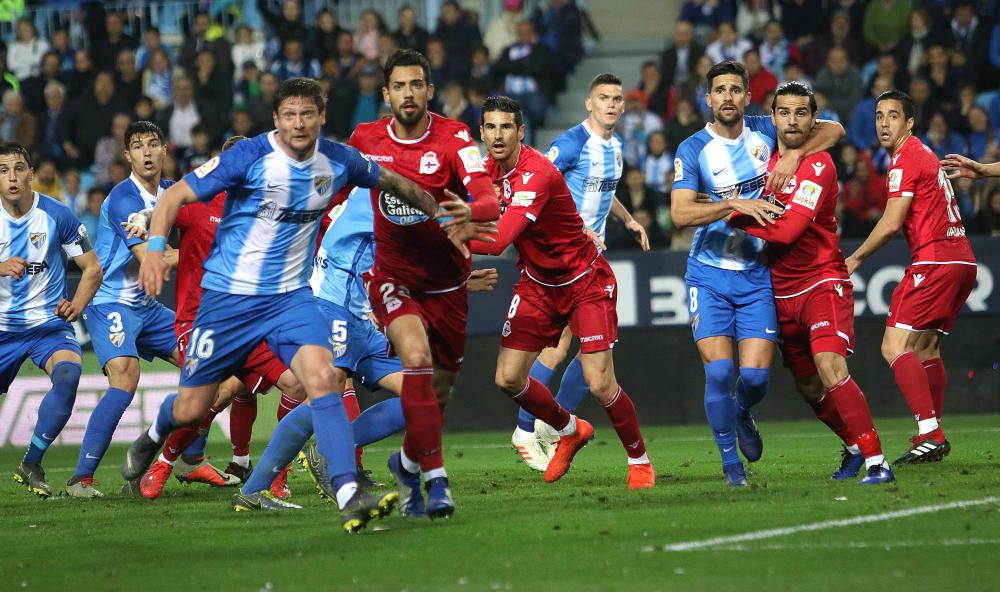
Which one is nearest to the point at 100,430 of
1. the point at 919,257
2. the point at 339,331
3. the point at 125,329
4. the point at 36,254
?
the point at 125,329

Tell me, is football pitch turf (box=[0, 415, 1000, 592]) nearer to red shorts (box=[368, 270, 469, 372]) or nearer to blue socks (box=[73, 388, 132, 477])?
blue socks (box=[73, 388, 132, 477])

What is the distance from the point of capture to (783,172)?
8938 millimetres

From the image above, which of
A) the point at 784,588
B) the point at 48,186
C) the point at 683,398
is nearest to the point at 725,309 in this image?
the point at 784,588

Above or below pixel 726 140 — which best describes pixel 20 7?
above

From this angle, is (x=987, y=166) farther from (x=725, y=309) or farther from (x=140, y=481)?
(x=140, y=481)

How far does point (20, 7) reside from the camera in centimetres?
2488

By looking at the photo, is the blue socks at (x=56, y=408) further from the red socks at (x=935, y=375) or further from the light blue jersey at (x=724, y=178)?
the red socks at (x=935, y=375)

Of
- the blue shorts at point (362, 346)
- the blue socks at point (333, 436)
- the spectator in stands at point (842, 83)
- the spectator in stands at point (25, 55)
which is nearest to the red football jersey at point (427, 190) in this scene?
the blue socks at point (333, 436)

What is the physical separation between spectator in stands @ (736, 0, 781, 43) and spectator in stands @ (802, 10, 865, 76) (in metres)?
0.81

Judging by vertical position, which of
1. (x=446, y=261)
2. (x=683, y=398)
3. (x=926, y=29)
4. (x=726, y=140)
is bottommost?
(x=683, y=398)

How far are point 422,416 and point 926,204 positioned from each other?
453 cm

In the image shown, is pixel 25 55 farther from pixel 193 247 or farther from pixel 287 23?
pixel 193 247

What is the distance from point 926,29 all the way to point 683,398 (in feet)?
21.6

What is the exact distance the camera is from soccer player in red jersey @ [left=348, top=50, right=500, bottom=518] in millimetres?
7641
